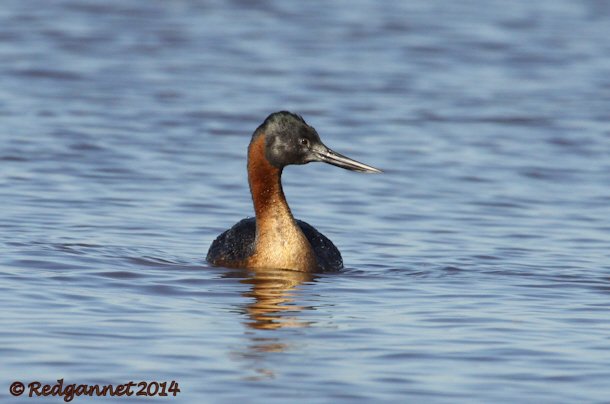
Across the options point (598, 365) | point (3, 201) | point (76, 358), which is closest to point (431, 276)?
point (598, 365)

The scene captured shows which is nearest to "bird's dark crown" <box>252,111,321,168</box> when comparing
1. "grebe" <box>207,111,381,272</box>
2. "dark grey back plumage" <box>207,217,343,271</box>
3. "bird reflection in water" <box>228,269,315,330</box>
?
"grebe" <box>207,111,381,272</box>

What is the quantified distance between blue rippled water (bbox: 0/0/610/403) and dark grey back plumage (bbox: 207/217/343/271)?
256 mm

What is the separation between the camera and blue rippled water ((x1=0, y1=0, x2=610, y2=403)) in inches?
330

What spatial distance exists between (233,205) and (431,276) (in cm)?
→ 356

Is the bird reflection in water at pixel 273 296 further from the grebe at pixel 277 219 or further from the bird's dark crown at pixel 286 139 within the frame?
the bird's dark crown at pixel 286 139

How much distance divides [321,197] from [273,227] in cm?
345

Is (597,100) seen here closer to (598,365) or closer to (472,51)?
(472,51)

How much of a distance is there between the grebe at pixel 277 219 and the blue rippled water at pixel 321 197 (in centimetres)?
26

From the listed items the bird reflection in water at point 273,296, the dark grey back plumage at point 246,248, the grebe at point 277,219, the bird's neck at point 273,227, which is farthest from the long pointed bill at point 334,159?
the bird reflection in water at point 273,296

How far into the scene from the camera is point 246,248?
11.5 metres

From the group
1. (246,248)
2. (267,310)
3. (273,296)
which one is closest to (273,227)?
(246,248)

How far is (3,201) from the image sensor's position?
45.0 feet

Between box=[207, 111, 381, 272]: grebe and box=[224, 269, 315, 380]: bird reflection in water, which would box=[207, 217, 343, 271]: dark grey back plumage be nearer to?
box=[207, 111, 381, 272]: grebe

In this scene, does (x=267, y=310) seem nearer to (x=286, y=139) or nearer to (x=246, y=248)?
(x=246, y=248)
